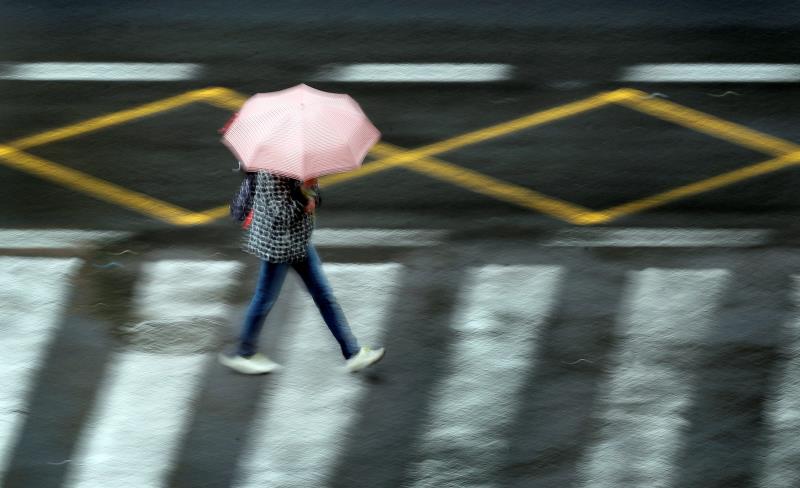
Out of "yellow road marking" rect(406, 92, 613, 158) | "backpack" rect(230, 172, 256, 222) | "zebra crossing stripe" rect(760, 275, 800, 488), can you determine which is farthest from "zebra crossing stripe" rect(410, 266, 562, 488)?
"yellow road marking" rect(406, 92, 613, 158)

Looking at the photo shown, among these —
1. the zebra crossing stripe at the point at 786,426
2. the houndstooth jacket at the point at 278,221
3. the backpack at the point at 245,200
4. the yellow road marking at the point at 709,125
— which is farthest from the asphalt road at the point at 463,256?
the backpack at the point at 245,200

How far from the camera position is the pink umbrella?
809 centimetres

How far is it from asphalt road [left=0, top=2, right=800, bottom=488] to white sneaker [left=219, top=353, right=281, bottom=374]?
10 centimetres

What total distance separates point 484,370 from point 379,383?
65 centimetres

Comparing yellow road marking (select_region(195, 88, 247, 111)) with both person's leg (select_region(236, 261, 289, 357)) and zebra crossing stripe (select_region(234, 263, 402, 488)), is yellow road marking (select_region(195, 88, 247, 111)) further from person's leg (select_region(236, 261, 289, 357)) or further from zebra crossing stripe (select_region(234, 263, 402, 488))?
person's leg (select_region(236, 261, 289, 357))

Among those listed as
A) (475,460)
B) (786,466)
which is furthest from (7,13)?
(786,466)

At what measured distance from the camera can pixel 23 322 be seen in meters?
9.65

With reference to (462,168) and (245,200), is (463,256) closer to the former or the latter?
(462,168)

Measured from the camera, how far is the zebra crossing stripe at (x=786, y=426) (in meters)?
8.15

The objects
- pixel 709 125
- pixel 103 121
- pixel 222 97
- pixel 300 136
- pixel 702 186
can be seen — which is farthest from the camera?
pixel 222 97

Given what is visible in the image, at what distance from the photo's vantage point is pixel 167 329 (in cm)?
958

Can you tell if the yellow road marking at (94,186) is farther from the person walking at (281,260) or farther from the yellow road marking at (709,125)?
the yellow road marking at (709,125)

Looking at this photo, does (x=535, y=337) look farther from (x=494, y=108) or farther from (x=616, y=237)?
(x=494, y=108)

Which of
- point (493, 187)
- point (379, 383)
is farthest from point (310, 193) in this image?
point (493, 187)
